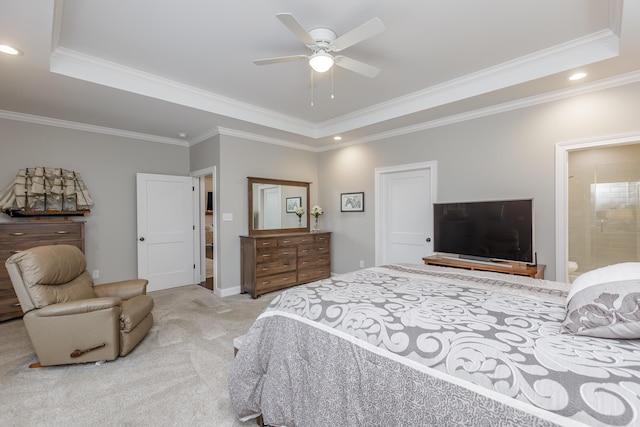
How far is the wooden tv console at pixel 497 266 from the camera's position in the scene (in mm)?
3038

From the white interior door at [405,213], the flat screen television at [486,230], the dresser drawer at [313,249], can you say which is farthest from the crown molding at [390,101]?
the dresser drawer at [313,249]

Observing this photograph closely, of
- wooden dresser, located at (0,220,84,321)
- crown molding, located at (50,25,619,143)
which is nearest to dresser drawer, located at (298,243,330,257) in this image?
crown molding, located at (50,25,619,143)

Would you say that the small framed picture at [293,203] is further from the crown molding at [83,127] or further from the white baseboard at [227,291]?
the crown molding at [83,127]

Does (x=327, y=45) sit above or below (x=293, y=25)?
above

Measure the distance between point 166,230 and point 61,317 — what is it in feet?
8.81

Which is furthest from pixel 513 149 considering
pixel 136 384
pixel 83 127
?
pixel 83 127

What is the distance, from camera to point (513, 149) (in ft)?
11.5

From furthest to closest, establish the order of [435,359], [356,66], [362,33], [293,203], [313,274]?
[293,203] < [313,274] < [356,66] < [362,33] < [435,359]

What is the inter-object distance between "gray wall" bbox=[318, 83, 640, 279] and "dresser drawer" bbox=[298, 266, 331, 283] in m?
0.77

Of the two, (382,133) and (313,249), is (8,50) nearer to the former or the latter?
(313,249)

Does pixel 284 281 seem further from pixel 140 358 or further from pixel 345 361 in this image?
pixel 345 361

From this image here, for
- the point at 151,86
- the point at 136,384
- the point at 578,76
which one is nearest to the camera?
the point at 136,384

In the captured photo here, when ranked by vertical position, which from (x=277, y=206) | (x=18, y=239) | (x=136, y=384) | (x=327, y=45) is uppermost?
(x=327, y=45)

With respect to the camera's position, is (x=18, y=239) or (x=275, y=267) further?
(x=275, y=267)
